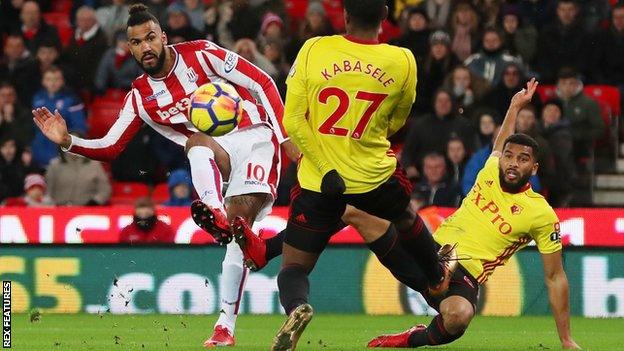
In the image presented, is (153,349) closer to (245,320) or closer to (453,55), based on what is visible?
(245,320)

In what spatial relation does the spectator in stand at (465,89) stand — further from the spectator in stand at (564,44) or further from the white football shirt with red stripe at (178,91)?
the white football shirt with red stripe at (178,91)

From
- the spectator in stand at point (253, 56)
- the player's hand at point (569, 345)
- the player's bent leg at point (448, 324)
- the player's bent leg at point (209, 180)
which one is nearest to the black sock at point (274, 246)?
the player's bent leg at point (209, 180)

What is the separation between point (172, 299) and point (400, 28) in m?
5.94

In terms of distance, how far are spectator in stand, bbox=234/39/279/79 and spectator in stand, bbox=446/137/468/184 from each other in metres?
2.27

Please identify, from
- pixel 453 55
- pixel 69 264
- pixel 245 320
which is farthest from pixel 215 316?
pixel 453 55

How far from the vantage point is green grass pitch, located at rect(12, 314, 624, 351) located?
1065cm

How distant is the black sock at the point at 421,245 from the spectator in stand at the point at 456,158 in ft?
23.5

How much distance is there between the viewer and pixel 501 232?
10.7 m

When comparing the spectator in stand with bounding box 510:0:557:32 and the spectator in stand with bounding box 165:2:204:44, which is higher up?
the spectator in stand with bounding box 510:0:557:32

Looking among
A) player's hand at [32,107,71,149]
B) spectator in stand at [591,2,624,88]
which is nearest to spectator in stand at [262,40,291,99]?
spectator in stand at [591,2,624,88]

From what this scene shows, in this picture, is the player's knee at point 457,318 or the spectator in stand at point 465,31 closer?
the player's knee at point 457,318

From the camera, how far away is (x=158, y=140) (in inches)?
Result: 701

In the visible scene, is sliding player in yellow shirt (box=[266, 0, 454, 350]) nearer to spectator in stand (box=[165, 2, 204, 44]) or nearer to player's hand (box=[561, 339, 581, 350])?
player's hand (box=[561, 339, 581, 350])

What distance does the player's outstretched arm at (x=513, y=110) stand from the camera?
10695 millimetres
